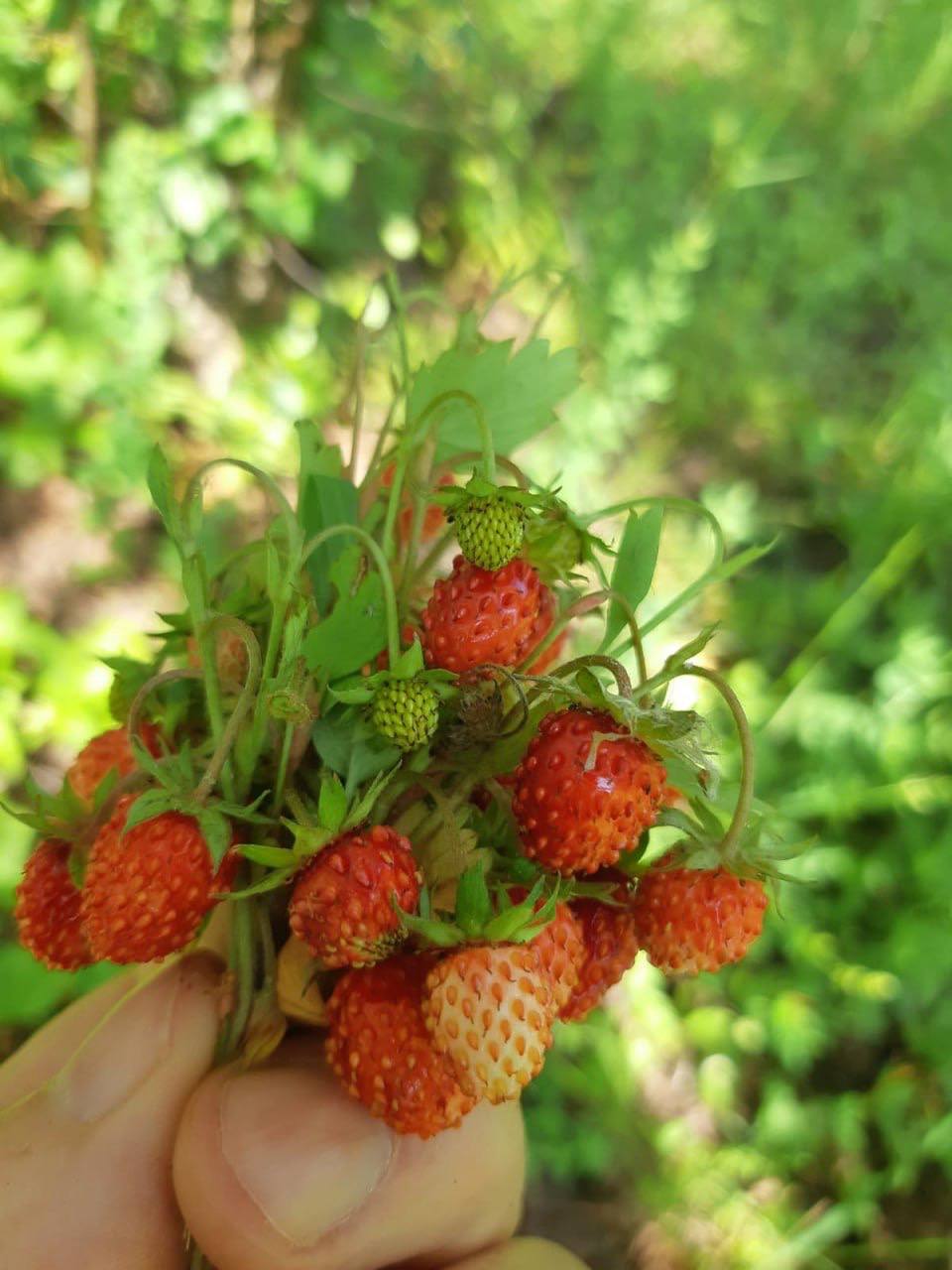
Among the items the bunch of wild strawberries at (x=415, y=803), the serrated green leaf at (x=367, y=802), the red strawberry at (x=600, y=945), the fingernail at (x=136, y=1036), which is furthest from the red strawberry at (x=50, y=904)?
the red strawberry at (x=600, y=945)

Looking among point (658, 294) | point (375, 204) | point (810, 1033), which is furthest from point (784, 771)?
point (375, 204)

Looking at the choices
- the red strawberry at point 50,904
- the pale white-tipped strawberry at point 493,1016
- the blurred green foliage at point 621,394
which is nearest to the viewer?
the pale white-tipped strawberry at point 493,1016

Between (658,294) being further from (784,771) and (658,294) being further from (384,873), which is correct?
(384,873)

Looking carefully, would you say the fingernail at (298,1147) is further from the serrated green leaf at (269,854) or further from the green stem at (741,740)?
the green stem at (741,740)

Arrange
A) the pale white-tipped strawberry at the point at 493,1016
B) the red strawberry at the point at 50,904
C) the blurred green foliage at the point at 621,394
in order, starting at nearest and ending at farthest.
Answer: the pale white-tipped strawberry at the point at 493,1016
the red strawberry at the point at 50,904
the blurred green foliage at the point at 621,394

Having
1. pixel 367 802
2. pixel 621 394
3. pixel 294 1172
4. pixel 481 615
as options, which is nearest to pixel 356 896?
pixel 367 802

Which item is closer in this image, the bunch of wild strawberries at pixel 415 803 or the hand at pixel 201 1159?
the bunch of wild strawberries at pixel 415 803

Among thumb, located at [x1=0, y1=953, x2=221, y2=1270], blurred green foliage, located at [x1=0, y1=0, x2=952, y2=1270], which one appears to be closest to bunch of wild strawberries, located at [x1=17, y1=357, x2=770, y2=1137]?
thumb, located at [x1=0, y1=953, x2=221, y2=1270]

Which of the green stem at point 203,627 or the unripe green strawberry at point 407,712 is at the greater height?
the green stem at point 203,627
